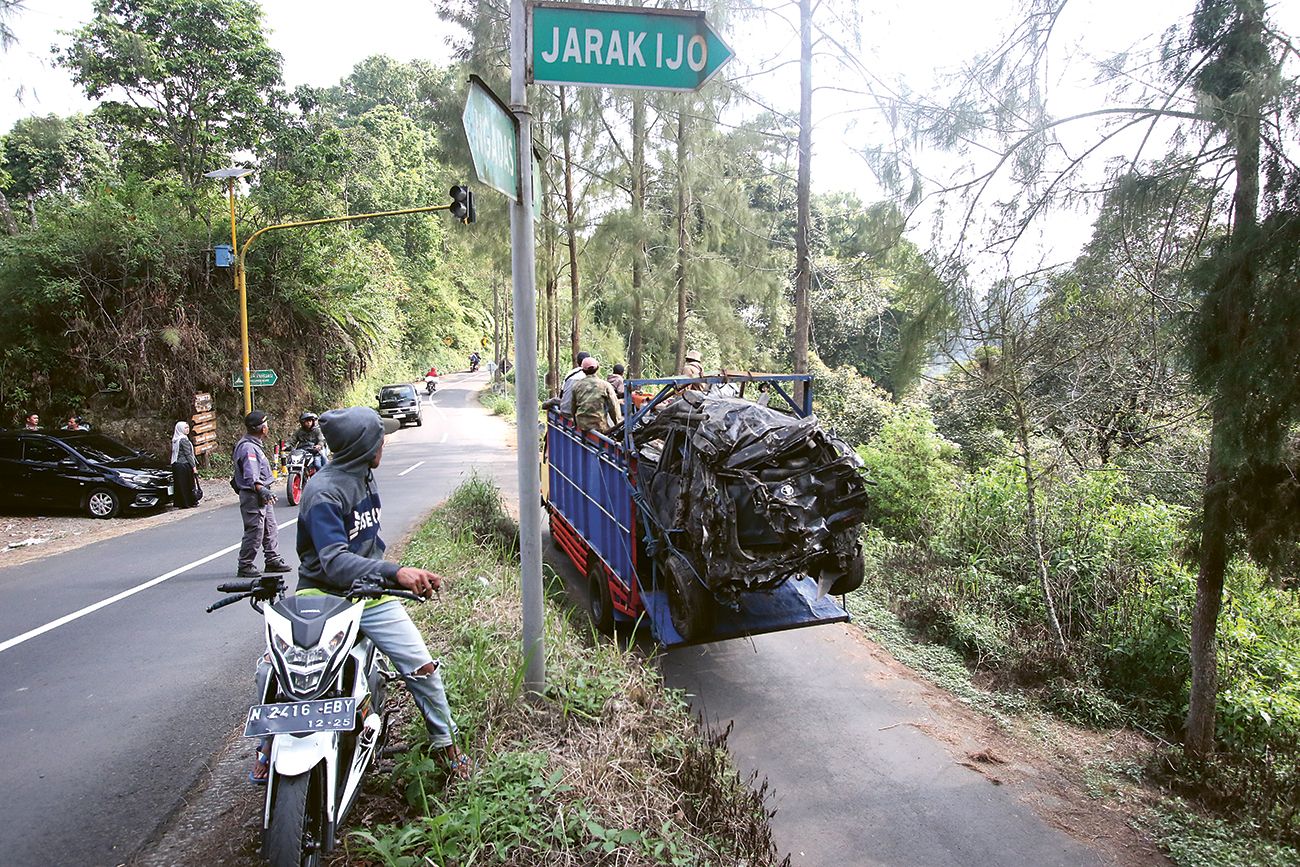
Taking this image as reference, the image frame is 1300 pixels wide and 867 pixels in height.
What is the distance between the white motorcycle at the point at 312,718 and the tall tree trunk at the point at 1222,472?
446cm

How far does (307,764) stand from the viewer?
2.50 metres

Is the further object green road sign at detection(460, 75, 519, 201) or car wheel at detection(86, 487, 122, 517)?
car wheel at detection(86, 487, 122, 517)

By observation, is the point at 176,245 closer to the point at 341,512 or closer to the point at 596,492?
the point at 596,492

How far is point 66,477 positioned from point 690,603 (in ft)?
40.9

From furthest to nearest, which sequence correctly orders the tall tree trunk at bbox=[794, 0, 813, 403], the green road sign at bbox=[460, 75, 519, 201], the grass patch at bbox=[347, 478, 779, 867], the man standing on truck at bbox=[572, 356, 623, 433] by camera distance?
the tall tree trunk at bbox=[794, 0, 813, 403] → the man standing on truck at bbox=[572, 356, 623, 433] → the grass patch at bbox=[347, 478, 779, 867] → the green road sign at bbox=[460, 75, 519, 201]

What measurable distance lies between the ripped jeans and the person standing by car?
16.0ft

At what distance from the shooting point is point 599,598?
6.68m

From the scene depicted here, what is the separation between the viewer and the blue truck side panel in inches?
230

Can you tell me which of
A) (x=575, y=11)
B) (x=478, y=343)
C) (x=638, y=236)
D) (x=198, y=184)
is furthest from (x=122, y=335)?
(x=478, y=343)

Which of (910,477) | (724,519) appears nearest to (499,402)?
(910,477)

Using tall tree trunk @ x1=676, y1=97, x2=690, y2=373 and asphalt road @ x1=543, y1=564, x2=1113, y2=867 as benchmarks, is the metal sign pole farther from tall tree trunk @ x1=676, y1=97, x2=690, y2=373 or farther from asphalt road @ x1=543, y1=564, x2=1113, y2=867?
tall tree trunk @ x1=676, y1=97, x2=690, y2=373

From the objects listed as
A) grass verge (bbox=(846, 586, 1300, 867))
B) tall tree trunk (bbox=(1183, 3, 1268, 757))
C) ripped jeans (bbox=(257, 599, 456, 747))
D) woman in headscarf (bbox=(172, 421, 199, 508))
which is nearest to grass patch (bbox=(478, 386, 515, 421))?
woman in headscarf (bbox=(172, 421, 199, 508))

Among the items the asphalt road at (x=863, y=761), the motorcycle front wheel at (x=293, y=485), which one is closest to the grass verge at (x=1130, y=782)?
the asphalt road at (x=863, y=761)

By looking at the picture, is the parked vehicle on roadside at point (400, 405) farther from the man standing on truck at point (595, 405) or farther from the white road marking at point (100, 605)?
the man standing on truck at point (595, 405)
